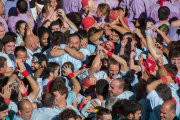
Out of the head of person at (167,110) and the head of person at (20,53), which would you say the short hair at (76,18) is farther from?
the head of person at (167,110)

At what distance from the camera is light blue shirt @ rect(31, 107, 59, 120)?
454 cm

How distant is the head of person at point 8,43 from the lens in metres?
6.54

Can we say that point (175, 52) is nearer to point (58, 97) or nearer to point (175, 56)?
point (175, 56)

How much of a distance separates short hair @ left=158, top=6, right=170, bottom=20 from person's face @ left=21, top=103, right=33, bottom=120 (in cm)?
385

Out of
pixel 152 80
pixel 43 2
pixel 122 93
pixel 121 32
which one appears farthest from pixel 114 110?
pixel 43 2

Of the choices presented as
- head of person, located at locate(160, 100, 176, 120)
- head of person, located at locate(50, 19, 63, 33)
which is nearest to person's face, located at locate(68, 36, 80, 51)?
head of person, located at locate(50, 19, 63, 33)

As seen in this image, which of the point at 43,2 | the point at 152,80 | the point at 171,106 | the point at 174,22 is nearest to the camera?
the point at 171,106

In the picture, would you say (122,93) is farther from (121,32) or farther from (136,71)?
(121,32)

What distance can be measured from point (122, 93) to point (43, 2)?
462 cm

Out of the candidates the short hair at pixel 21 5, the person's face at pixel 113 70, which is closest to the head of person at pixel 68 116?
the person's face at pixel 113 70

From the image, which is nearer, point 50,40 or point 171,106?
point 171,106

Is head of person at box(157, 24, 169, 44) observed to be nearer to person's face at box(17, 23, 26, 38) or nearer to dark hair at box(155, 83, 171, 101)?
dark hair at box(155, 83, 171, 101)

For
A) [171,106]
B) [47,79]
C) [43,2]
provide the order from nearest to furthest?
[171,106]
[47,79]
[43,2]

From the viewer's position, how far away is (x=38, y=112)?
15.1ft
